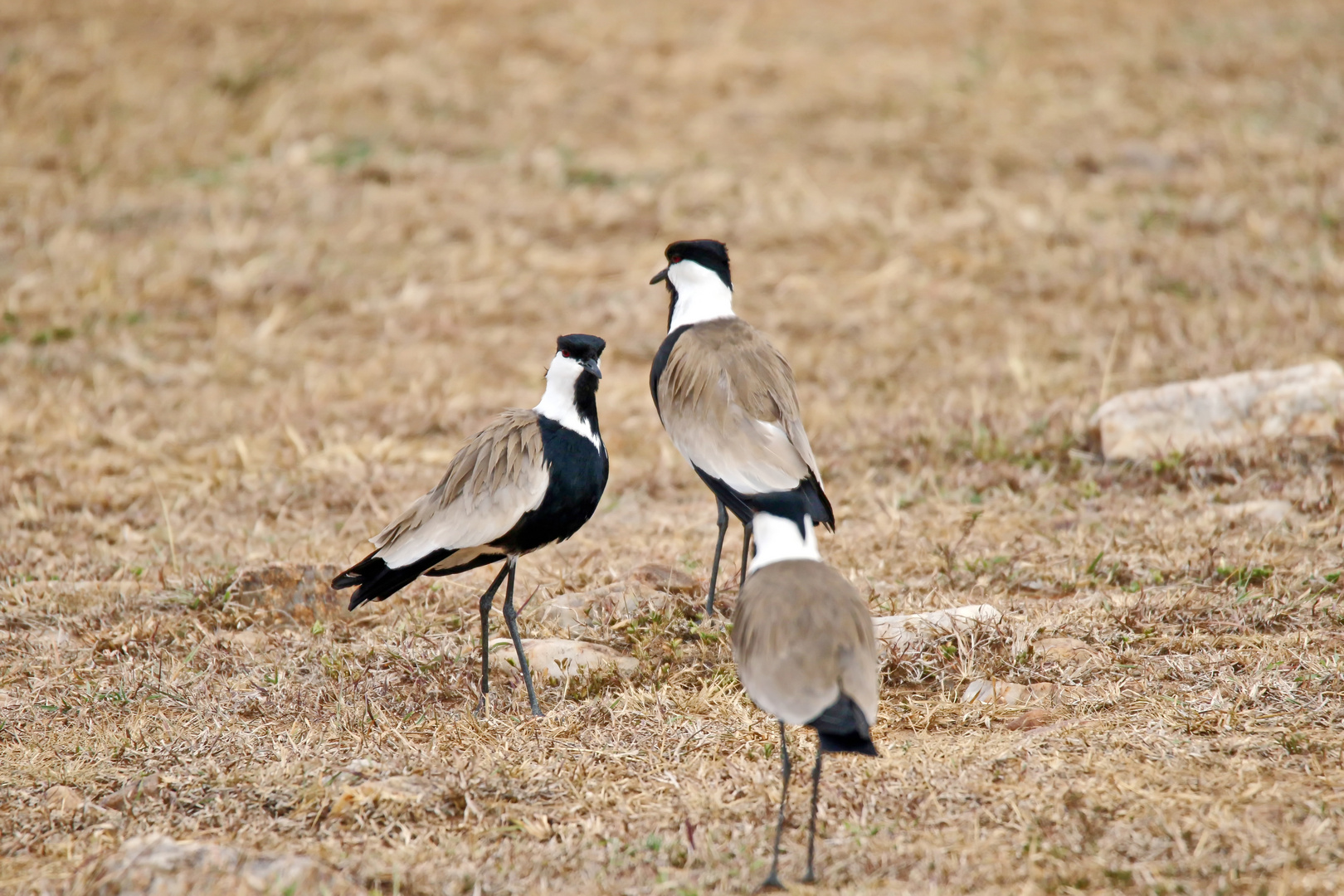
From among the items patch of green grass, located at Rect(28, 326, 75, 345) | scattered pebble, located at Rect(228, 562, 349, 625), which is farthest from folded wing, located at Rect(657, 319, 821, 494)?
patch of green grass, located at Rect(28, 326, 75, 345)

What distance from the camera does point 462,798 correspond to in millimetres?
3590

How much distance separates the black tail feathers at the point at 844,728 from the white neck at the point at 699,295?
7.27 ft

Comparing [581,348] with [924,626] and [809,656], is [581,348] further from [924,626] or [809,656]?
[809,656]

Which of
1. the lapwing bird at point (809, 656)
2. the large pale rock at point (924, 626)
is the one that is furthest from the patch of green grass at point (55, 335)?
the lapwing bird at point (809, 656)

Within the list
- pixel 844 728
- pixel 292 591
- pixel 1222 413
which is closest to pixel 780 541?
pixel 844 728

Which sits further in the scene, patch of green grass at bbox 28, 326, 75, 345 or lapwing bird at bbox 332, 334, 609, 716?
patch of green grass at bbox 28, 326, 75, 345

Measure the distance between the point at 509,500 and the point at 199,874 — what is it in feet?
5.14

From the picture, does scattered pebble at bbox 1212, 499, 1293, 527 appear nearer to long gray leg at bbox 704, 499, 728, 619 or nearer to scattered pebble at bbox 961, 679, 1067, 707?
scattered pebble at bbox 961, 679, 1067, 707

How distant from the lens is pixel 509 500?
169 inches

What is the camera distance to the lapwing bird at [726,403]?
13.8 feet

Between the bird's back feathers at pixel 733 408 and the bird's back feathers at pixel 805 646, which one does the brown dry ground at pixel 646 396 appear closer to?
the bird's back feathers at pixel 805 646

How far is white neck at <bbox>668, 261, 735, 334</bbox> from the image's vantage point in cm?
513

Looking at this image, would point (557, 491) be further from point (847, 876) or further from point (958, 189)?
point (958, 189)

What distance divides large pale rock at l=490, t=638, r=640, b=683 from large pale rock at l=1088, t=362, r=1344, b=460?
301 centimetres
